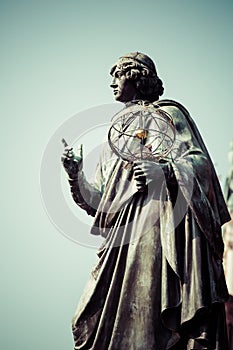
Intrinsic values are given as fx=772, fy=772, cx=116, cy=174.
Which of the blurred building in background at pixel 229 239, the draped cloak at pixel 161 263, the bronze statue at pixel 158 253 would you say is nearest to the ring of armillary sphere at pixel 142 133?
the bronze statue at pixel 158 253

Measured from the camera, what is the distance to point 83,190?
8562 millimetres

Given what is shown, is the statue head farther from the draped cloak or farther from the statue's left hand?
the statue's left hand

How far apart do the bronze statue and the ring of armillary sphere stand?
3cm

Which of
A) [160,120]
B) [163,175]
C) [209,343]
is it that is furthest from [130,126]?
[209,343]

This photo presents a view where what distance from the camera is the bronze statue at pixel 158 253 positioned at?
23.7ft

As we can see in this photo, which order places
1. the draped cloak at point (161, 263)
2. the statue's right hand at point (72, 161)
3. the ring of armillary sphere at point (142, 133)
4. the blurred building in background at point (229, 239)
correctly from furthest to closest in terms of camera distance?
the blurred building in background at point (229, 239), the statue's right hand at point (72, 161), the ring of armillary sphere at point (142, 133), the draped cloak at point (161, 263)

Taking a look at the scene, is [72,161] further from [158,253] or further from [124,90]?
[158,253]

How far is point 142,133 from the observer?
8094 mm

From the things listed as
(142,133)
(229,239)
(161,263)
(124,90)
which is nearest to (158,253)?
(161,263)

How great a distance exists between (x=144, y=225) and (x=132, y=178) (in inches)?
25.0

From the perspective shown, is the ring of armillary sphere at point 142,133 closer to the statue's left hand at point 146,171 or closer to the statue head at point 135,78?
the statue's left hand at point 146,171

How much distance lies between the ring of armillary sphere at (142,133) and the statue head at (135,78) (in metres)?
0.43

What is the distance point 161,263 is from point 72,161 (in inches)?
61.7

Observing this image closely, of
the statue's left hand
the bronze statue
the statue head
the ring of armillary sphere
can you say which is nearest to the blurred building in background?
the statue head
